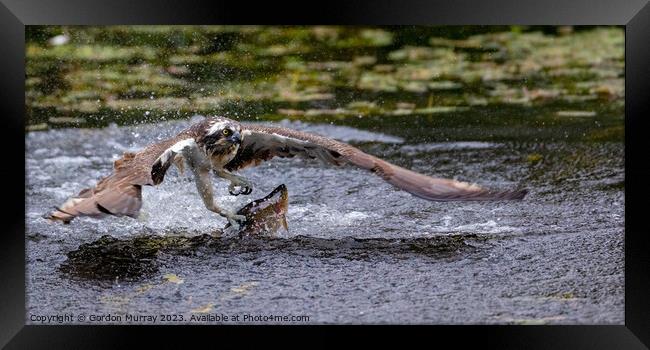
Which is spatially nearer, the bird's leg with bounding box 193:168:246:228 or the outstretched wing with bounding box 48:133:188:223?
the outstretched wing with bounding box 48:133:188:223

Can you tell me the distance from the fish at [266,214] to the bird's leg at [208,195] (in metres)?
0.04

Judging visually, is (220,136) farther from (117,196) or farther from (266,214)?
(117,196)

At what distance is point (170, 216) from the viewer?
6.34 meters

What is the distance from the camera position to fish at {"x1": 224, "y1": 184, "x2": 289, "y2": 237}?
19.2ft

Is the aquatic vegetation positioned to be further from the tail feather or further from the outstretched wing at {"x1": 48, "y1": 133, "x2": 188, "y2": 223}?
the tail feather

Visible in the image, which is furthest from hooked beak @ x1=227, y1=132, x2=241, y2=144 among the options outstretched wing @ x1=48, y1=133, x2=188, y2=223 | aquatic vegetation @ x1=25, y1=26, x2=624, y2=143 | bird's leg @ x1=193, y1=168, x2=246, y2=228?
aquatic vegetation @ x1=25, y1=26, x2=624, y2=143

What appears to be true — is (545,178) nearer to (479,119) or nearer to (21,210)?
(479,119)

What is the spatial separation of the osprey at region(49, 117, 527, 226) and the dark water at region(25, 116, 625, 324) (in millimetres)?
508

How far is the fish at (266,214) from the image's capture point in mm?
5867

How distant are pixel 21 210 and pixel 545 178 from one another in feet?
12.1

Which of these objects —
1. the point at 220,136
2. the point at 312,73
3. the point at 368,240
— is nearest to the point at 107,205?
the point at 220,136

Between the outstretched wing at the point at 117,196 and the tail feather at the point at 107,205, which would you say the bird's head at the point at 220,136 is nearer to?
the outstretched wing at the point at 117,196

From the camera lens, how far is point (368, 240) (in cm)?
596

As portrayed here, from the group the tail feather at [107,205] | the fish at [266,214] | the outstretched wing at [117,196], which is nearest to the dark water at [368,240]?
the fish at [266,214]
